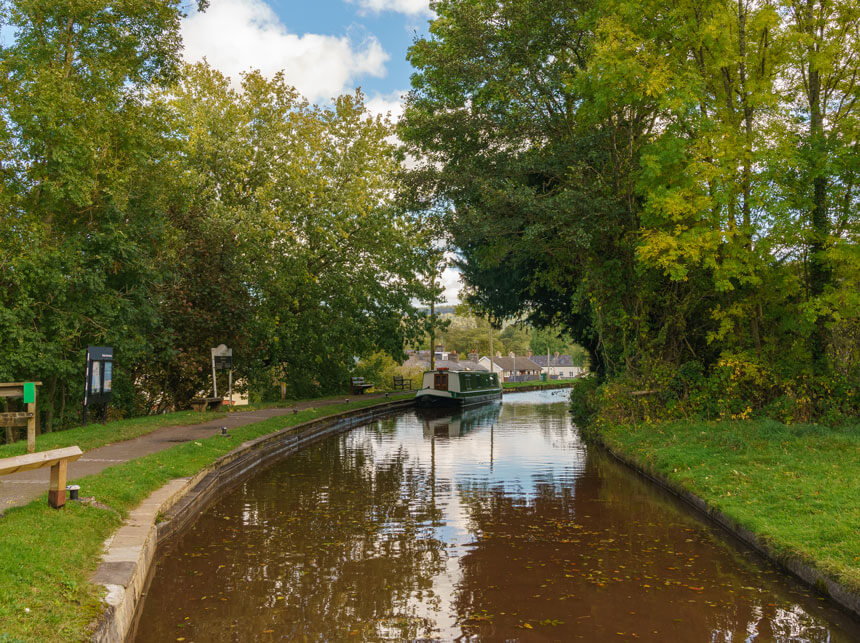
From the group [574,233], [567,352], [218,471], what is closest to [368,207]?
[574,233]

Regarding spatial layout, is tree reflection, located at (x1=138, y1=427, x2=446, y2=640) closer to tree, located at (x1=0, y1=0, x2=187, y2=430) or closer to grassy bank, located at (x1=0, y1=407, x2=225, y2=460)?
grassy bank, located at (x1=0, y1=407, x2=225, y2=460)

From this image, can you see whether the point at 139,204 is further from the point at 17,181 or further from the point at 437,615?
the point at 437,615

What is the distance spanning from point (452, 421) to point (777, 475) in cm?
1686

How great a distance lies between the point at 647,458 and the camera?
39.4ft

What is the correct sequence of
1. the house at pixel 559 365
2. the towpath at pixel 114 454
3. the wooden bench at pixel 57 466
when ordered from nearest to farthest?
the wooden bench at pixel 57 466 < the towpath at pixel 114 454 < the house at pixel 559 365

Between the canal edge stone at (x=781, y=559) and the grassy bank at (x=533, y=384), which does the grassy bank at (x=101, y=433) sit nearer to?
the canal edge stone at (x=781, y=559)

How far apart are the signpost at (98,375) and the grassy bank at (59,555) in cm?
564

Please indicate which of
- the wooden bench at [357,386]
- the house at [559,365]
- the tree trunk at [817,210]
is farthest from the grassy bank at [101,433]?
the house at [559,365]

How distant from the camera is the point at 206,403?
66.6 feet

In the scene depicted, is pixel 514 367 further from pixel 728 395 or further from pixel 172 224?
pixel 728 395

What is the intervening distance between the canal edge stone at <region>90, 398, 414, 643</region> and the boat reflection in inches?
225

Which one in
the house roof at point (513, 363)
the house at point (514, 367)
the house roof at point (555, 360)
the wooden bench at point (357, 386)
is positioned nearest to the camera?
the wooden bench at point (357, 386)

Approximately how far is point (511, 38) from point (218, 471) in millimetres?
12867

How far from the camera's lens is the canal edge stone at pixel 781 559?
545 centimetres
